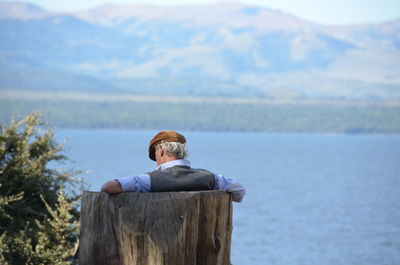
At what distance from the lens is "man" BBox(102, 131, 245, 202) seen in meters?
3.69

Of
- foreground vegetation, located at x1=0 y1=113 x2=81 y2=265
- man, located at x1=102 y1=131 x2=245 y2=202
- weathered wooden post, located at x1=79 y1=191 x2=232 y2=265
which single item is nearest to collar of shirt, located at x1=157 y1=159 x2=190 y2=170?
man, located at x1=102 y1=131 x2=245 y2=202

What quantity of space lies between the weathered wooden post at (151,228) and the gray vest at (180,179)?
0.60ft

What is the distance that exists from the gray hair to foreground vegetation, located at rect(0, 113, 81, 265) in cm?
429

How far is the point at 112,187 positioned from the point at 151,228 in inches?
9.3

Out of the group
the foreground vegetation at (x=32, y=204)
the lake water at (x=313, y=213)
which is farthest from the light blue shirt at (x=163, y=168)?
the lake water at (x=313, y=213)

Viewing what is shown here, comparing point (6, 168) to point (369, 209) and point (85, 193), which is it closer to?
point (85, 193)

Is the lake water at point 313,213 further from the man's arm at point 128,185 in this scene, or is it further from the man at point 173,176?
the man's arm at point 128,185

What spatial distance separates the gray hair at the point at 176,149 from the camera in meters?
3.84

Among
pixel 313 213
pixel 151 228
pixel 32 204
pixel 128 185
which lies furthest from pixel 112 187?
pixel 313 213

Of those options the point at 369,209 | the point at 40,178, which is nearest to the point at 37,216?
the point at 40,178

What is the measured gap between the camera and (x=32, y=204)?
913cm

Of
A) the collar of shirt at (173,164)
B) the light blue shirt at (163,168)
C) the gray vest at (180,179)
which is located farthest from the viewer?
the collar of shirt at (173,164)

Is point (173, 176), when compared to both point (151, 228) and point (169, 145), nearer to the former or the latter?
point (169, 145)

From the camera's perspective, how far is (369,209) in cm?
7050
